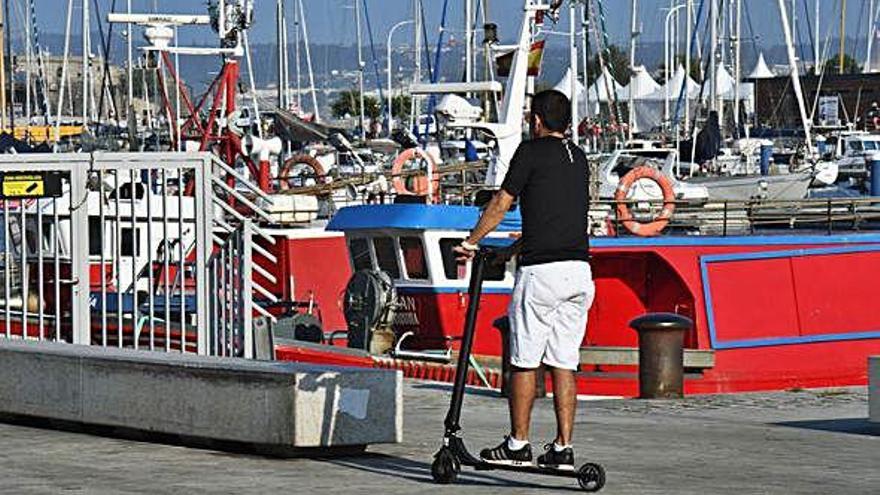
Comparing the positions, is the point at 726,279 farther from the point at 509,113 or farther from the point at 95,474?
the point at 95,474

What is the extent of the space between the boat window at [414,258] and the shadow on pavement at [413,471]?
42.9 feet

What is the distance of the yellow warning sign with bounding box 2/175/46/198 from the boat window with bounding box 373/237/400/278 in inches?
441

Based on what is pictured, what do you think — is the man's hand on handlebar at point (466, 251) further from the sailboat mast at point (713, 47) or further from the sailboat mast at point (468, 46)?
the sailboat mast at point (713, 47)

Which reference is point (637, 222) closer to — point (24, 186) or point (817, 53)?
point (24, 186)

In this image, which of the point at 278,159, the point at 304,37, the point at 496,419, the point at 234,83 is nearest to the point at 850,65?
the point at 304,37

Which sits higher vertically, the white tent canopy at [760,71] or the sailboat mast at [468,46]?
the sailboat mast at [468,46]

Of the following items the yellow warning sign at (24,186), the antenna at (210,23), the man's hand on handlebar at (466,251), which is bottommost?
the man's hand on handlebar at (466,251)

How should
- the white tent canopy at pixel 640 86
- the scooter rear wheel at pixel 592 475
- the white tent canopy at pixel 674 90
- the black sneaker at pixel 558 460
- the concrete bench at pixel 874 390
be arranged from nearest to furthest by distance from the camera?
the scooter rear wheel at pixel 592 475 < the black sneaker at pixel 558 460 < the concrete bench at pixel 874 390 < the white tent canopy at pixel 674 90 < the white tent canopy at pixel 640 86

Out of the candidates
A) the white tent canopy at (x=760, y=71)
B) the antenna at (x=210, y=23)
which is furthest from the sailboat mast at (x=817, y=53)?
the antenna at (x=210, y=23)

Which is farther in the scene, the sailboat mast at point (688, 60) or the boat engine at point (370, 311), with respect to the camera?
the sailboat mast at point (688, 60)

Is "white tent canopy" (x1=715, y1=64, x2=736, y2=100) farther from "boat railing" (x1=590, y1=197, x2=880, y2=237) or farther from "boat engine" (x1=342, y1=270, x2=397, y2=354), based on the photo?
"boat engine" (x1=342, y1=270, x2=397, y2=354)

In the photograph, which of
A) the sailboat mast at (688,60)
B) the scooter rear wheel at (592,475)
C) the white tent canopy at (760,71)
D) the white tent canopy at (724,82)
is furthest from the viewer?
the white tent canopy at (760,71)

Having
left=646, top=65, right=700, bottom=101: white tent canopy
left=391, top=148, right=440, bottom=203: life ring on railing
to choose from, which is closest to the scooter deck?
left=391, top=148, right=440, bottom=203: life ring on railing

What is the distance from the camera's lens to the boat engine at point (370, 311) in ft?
75.2
